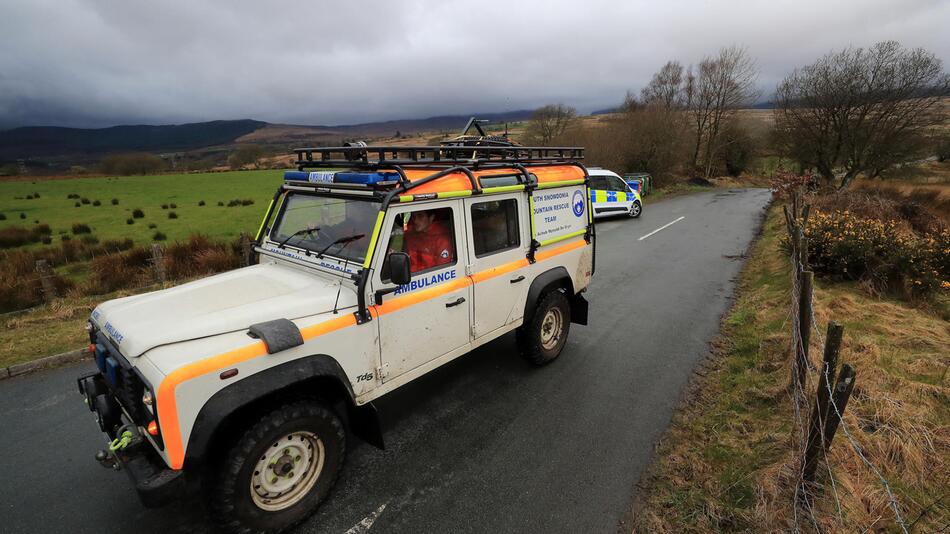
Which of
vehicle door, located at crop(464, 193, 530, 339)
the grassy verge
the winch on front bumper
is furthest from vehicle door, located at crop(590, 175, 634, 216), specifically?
the winch on front bumper

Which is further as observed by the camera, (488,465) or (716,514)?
(488,465)

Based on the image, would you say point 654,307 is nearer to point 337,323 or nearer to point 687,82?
point 337,323

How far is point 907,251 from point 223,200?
138 ft

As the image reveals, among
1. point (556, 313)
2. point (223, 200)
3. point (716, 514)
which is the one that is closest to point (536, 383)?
point (556, 313)

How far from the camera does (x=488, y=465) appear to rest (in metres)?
3.95

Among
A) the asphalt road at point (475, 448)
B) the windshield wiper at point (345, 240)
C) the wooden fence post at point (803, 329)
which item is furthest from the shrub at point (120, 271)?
the wooden fence post at point (803, 329)

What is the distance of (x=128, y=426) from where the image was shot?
10.4 ft

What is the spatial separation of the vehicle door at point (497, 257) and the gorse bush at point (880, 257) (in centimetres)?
673

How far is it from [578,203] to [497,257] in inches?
74.5

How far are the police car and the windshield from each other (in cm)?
1471

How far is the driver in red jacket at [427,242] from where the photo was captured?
154 inches

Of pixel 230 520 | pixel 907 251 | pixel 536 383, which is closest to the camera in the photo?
pixel 230 520

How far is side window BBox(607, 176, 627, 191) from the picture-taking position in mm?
17938

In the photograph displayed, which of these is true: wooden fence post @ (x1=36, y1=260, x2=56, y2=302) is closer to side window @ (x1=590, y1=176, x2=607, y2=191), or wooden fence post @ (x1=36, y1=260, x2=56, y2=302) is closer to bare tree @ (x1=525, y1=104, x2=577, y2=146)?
side window @ (x1=590, y1=176, x2=607, y2=191)
